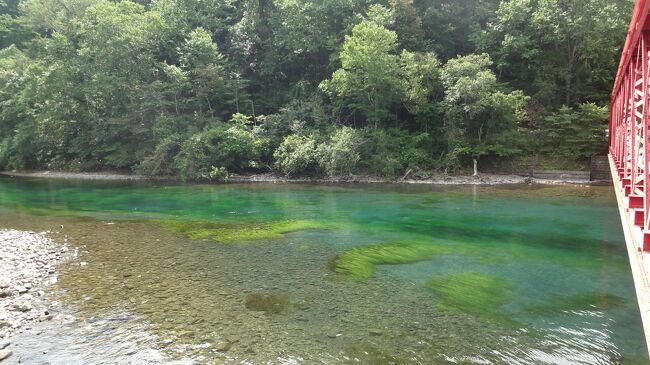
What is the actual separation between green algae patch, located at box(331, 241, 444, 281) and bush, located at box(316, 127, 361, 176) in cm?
1723

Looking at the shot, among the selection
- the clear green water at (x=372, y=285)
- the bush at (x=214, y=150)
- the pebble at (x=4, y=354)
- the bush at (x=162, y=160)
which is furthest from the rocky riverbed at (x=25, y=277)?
the bush at (x=162, y=160)

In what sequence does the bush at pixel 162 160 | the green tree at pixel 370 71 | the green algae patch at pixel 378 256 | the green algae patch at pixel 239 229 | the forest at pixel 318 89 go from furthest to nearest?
the bush at pixel 162 160
the forest at pixel 318 89
the green tree at pixel 370 71
the green algae patch at pixel 239 229
the green algae patch at pixel 378 256

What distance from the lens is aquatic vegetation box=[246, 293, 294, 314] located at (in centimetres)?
868

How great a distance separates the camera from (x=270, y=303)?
9000mm

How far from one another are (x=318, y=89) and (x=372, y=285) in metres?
29.4

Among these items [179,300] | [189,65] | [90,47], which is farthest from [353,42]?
[179,300]

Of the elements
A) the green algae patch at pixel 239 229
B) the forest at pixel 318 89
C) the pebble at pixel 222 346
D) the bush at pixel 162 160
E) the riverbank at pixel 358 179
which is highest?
the forest at pixel 318 89

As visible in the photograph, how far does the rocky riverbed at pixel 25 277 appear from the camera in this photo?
797cm

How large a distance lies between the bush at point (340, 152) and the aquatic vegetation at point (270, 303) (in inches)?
860

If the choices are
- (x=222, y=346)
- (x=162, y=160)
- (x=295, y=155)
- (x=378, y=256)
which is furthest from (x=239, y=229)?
(x=162, y=160)

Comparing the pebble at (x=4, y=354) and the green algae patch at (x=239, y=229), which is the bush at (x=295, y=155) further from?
the pebble at (x=4, y=354)

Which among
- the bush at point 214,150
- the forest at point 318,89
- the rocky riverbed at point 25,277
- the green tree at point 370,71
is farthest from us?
the bush at point 214,150

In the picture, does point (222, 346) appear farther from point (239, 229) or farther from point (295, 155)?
point (295, 155)

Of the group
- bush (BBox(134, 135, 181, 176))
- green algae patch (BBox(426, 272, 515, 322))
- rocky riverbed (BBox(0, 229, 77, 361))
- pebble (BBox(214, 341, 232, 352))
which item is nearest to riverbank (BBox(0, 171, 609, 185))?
bush (BBox(134, 135, 181, 176))
